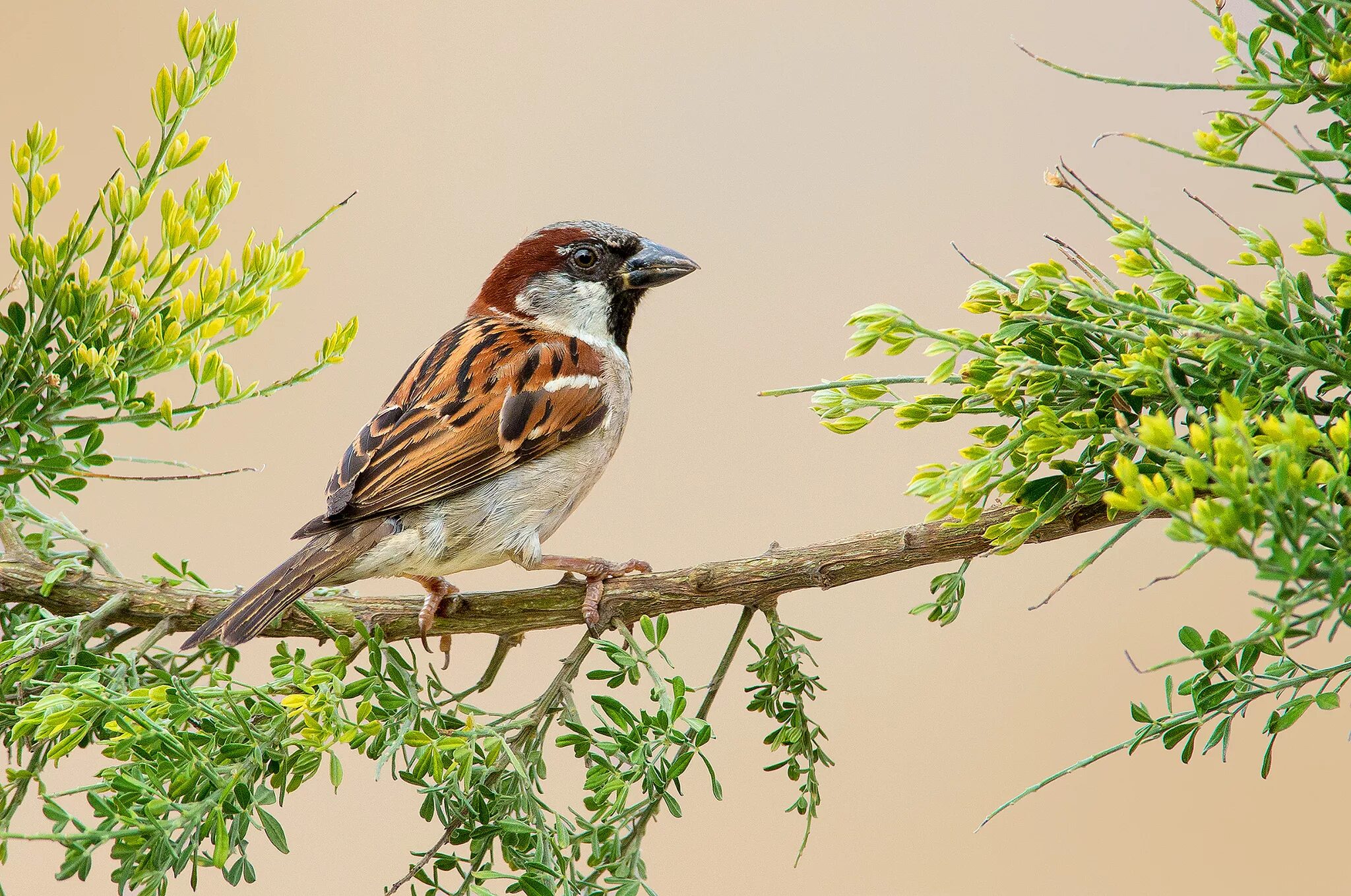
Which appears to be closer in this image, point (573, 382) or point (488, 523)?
point (488, 523)

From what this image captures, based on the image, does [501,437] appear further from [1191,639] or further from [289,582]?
[1191,639]

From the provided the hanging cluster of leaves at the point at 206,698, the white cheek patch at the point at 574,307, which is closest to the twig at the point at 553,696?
the hanging cluster of leaves at the point at 206,698

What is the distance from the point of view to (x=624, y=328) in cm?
285

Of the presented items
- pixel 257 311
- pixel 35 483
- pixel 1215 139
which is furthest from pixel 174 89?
pixel 1215 139

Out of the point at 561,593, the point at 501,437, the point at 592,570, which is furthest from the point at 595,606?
the point at 501,437

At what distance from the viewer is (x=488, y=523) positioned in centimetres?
229

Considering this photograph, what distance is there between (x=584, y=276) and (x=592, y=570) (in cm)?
99

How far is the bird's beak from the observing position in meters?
2.68

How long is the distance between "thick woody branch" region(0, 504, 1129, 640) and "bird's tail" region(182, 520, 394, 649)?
6 centimetres

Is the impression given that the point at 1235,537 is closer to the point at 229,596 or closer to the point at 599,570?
the point at 599,570

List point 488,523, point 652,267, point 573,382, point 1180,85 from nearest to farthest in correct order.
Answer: point 1180,85 < point 488,523 < point 573,382 < point 652,267

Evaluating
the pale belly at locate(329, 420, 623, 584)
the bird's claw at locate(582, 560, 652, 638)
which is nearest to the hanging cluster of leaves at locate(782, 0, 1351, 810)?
the bird's claw at locate(582, 560, 652, 638)

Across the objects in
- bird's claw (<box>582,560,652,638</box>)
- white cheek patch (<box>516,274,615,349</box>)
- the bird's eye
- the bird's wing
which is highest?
the bird's eye

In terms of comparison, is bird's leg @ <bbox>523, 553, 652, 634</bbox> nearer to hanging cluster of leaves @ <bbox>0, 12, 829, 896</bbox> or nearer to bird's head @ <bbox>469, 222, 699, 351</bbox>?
hanging cluster of leaves @ <bbox>0, 12, 829, 896</bbox>
